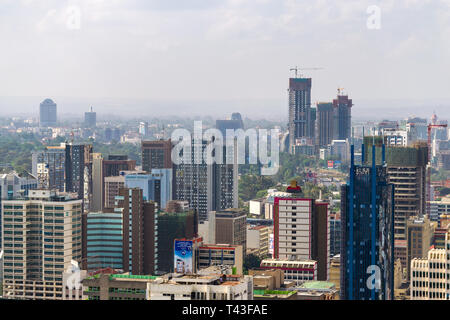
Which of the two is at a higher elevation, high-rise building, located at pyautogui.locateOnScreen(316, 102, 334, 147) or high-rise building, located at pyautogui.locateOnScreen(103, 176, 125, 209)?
high-rise building, located at pyautogui.locateOnScreen(316, 102, 334, 147)

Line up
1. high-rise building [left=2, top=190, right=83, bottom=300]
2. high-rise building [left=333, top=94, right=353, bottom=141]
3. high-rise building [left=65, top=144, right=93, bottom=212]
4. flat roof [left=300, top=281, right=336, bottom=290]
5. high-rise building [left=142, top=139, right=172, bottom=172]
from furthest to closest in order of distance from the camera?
high-rise building [left=142, top=139, right=172, bottom=172]
high-rise building [left=65, top=144, right=93, bottom=212]
high-rise building [left=333, top=94, right=353, bottom=141]
high-rise building [left=2, top=190, right=83, bottom=300]
flat roof [left=300, top=281, right=336, bottom=290]

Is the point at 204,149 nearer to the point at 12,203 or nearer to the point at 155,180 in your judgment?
the point at 155,180

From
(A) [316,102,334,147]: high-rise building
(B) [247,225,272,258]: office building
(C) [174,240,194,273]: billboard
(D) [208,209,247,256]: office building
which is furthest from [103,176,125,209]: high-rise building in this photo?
(A) [316,102,334,147]: high-rise building

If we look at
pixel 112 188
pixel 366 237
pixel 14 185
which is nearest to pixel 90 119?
pixel 14 185

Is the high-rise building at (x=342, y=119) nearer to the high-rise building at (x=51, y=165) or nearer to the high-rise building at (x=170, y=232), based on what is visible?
the high-rise building at (x=170, y=232)

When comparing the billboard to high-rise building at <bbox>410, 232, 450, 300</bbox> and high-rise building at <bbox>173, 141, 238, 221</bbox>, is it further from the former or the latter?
high-rise building at <bbox>173, 141, 238, 221</bbox>

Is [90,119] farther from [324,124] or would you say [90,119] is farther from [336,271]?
[324,124]
